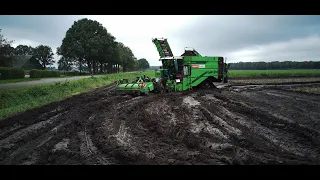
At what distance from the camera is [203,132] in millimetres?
6645

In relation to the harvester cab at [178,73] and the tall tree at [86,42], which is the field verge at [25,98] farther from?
the tall tree at [86,42]

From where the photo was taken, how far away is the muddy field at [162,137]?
463 centimetres

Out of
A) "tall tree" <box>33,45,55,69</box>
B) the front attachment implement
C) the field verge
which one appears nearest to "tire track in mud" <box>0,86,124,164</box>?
the field verge

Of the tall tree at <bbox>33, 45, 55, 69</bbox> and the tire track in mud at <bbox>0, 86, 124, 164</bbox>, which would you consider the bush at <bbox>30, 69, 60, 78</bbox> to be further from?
the tire track in mud at <bbox>0, 86, 124, 164</bbox>

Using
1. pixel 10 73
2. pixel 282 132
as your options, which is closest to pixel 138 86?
pixel 10 73

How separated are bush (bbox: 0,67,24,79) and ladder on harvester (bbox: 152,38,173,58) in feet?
29.0

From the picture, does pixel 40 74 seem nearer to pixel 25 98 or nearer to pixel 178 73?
pixel 25 98

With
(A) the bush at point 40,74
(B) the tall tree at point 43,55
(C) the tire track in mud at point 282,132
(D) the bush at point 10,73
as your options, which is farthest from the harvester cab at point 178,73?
(A) the bush at point 40,74

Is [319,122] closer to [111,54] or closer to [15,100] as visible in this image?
[15,100]

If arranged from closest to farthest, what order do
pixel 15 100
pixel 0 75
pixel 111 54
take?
pixel 0 75 < pixel 15 100 < pixel 111 54

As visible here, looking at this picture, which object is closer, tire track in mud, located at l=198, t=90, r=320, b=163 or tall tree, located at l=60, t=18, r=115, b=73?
tire track in mud, located at l=198, t=90, r=320, b=163

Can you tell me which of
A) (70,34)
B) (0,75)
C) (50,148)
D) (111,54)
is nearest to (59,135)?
(50,148)

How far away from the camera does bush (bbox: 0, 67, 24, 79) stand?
35.1ft
